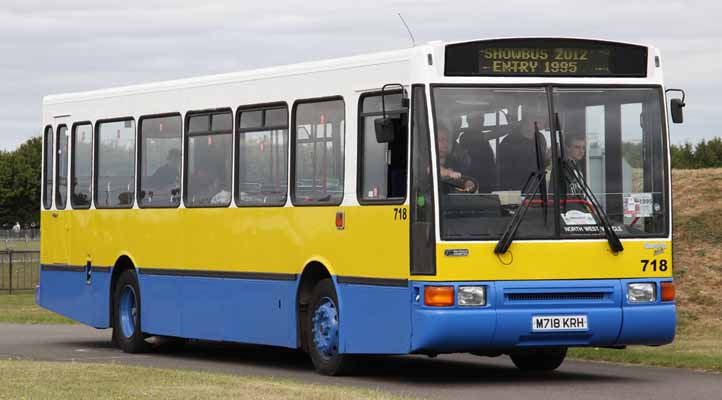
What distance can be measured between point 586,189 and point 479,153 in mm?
1139

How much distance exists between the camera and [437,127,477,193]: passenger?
16438mm

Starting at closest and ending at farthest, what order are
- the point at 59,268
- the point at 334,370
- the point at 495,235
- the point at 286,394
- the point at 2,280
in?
the point at 286,394
the point at 495,235
the point at 334,370
the point at 59,268
the point at 2,280

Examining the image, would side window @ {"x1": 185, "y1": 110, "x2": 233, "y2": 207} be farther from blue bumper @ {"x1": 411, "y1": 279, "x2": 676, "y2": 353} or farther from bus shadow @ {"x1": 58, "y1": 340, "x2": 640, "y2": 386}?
blue bumper @ {"x1": 411, "y1": 279, "x2": 676, "y2": 353}

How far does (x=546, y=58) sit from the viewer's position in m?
Answer: 17.1

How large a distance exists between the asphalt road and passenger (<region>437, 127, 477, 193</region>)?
189 cm

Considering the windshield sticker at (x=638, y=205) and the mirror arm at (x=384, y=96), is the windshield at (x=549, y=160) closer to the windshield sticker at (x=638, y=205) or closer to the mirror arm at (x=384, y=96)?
the windshield sticker at (x=638, y=205)

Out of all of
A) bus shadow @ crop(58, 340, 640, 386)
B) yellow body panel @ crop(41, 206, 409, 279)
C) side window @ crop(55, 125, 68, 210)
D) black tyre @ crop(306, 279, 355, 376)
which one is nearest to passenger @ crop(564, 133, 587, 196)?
Result: yellow body panel @ crop(41, 206, 409, 279)

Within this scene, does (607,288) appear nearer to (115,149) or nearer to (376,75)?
(376,75)

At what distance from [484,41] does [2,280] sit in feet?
104

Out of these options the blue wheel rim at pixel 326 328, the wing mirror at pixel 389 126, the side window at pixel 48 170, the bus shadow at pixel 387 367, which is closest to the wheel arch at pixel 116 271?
the bus shadow at pixel 387 367

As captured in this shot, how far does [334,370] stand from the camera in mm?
17891

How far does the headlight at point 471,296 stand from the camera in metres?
16.2

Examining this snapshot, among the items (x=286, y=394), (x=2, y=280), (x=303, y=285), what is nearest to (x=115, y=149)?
(x=303, y=285)

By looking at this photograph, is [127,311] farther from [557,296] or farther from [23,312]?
[23,312]
